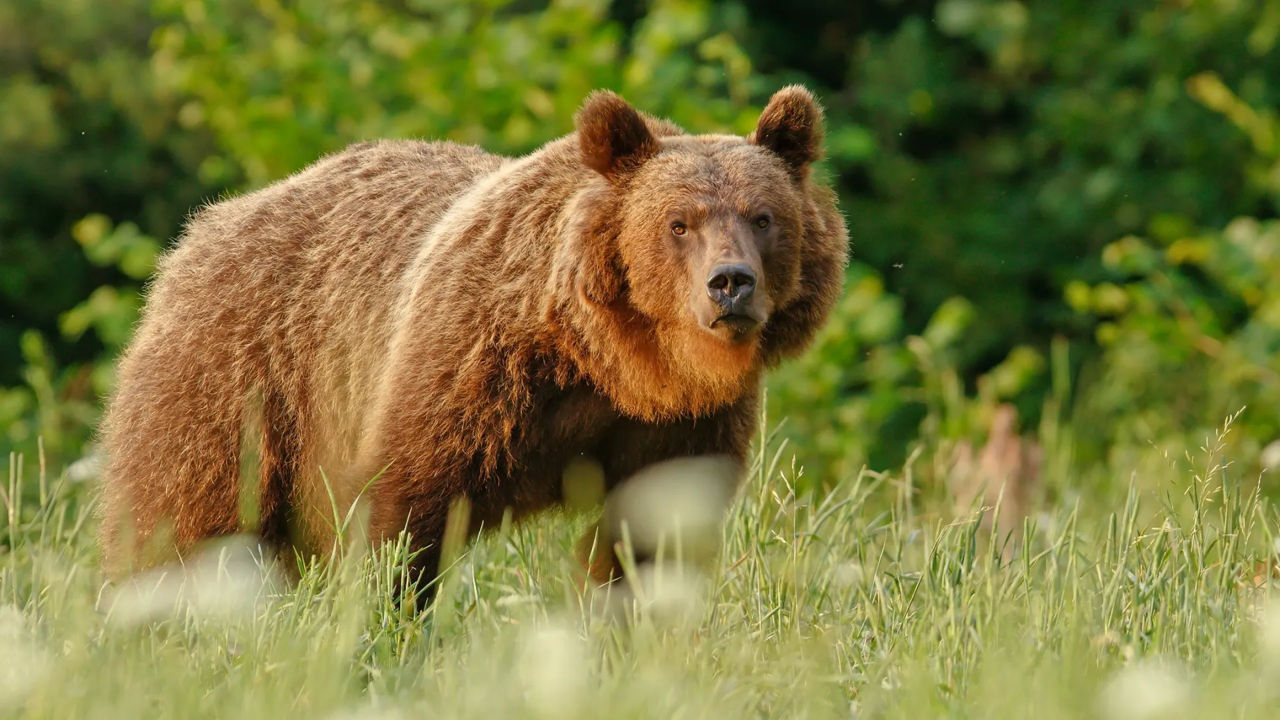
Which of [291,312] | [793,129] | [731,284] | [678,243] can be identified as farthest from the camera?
[291,312]

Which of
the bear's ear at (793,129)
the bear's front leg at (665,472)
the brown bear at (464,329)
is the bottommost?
the bear's front leg at (665,472)

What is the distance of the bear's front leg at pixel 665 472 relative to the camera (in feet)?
14.7

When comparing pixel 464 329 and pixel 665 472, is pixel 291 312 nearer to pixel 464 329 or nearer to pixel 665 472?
pixel 464 329

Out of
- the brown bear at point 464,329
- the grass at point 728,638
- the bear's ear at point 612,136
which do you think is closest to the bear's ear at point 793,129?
the brown bear at point 464,329

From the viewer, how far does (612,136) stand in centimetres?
448

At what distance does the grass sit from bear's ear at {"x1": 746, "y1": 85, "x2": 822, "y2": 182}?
0.93 m

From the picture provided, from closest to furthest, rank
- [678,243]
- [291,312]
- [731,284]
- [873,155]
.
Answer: [731,284], [678,243], [291,312], [873,155]

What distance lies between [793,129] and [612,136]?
1.76 ft

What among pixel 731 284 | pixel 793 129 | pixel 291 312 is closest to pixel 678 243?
pixel 731 284

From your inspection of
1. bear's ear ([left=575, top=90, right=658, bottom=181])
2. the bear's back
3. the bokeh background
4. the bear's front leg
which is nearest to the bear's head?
bear's ear ([left=575, top=90, right=658, bottom=181])

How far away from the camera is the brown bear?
4281mm

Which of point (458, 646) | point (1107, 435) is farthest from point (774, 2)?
point (458, 646)

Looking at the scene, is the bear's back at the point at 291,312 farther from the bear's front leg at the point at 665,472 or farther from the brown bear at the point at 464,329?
the bear's front leg at the point at 665,472

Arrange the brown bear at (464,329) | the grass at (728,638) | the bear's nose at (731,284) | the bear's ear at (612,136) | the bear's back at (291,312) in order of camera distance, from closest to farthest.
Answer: the grass at (728,638) < the bear's nose at (731,284) < the brown bear at (464,329) < the bear's ear at (612,136) < the bear's back at (291,312)
